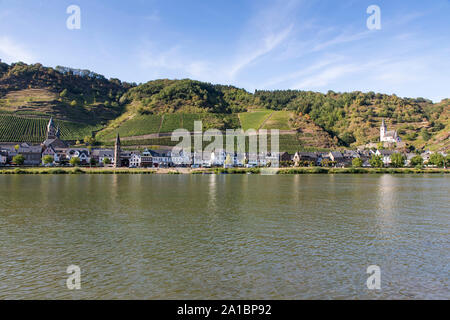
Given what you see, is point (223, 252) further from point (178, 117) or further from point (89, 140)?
point (178, 117)

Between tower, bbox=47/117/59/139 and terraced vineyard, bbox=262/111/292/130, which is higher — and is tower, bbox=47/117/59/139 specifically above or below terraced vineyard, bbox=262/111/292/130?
below

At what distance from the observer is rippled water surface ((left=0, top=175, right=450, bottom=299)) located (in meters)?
11.0

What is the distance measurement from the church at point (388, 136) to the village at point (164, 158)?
95.1ft

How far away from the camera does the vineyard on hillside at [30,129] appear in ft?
386

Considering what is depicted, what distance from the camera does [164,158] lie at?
401ft

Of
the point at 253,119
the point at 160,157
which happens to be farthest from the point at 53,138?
the point at 253,119

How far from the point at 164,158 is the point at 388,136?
118 meters

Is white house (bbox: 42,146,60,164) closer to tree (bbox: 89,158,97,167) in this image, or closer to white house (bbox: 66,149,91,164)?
white house (bbox: 66,149,91,164)

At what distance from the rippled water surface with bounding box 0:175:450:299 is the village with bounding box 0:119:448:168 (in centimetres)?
8748

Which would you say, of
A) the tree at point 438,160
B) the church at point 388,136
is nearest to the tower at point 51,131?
the tree at point 438,160

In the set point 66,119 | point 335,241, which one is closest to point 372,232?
point 335,241

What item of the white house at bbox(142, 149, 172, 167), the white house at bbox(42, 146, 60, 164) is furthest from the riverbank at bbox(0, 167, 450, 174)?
the white house at bbox(42, 146, 60, 164)

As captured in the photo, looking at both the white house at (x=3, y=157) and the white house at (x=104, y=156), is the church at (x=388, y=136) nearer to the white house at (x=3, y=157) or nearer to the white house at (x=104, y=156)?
the white house at (x=104, y=156)
